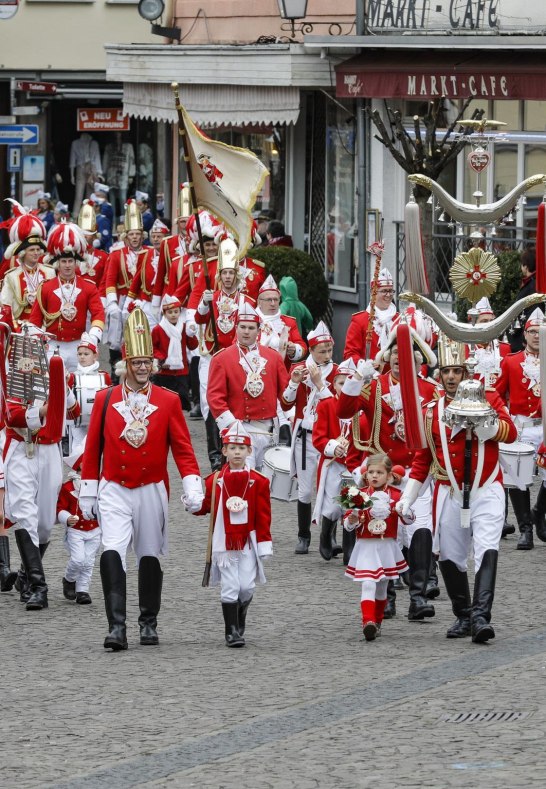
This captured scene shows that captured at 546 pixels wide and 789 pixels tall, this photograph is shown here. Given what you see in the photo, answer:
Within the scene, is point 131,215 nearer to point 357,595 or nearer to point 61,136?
point 357,595

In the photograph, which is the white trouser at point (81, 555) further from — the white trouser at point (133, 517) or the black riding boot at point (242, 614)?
the black riding boot at point (242, 614)

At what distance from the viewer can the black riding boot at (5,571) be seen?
12922 mm

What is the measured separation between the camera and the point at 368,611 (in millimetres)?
11344

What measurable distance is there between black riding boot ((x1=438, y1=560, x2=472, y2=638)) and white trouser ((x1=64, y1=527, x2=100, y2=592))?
2.46 metres

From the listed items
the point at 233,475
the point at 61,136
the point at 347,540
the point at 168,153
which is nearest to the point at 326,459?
the point at 347,540

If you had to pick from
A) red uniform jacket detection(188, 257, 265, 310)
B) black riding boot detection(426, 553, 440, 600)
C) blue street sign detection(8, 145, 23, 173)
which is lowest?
black riding boot detection(426, 553, 440, 600)

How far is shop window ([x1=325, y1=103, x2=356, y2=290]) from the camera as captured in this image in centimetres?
2536

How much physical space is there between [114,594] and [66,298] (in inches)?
301

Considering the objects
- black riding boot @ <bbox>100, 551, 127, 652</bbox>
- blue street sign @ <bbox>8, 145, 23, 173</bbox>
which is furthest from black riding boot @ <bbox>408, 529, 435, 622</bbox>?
blue street sign @ <bbox>8, 145, 23, 173</bbox>

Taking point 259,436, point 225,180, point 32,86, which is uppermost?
point 32,86

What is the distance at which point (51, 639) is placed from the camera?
11.5 m

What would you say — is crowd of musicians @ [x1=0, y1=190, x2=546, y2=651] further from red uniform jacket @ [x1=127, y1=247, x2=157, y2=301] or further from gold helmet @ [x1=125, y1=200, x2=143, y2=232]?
gold helmet @ [x1=125, y1=200, x2=143, y2=232]

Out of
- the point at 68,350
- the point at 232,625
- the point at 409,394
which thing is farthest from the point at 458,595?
the point at 68,350

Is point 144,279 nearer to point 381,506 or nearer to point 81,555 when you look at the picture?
point 81,555
